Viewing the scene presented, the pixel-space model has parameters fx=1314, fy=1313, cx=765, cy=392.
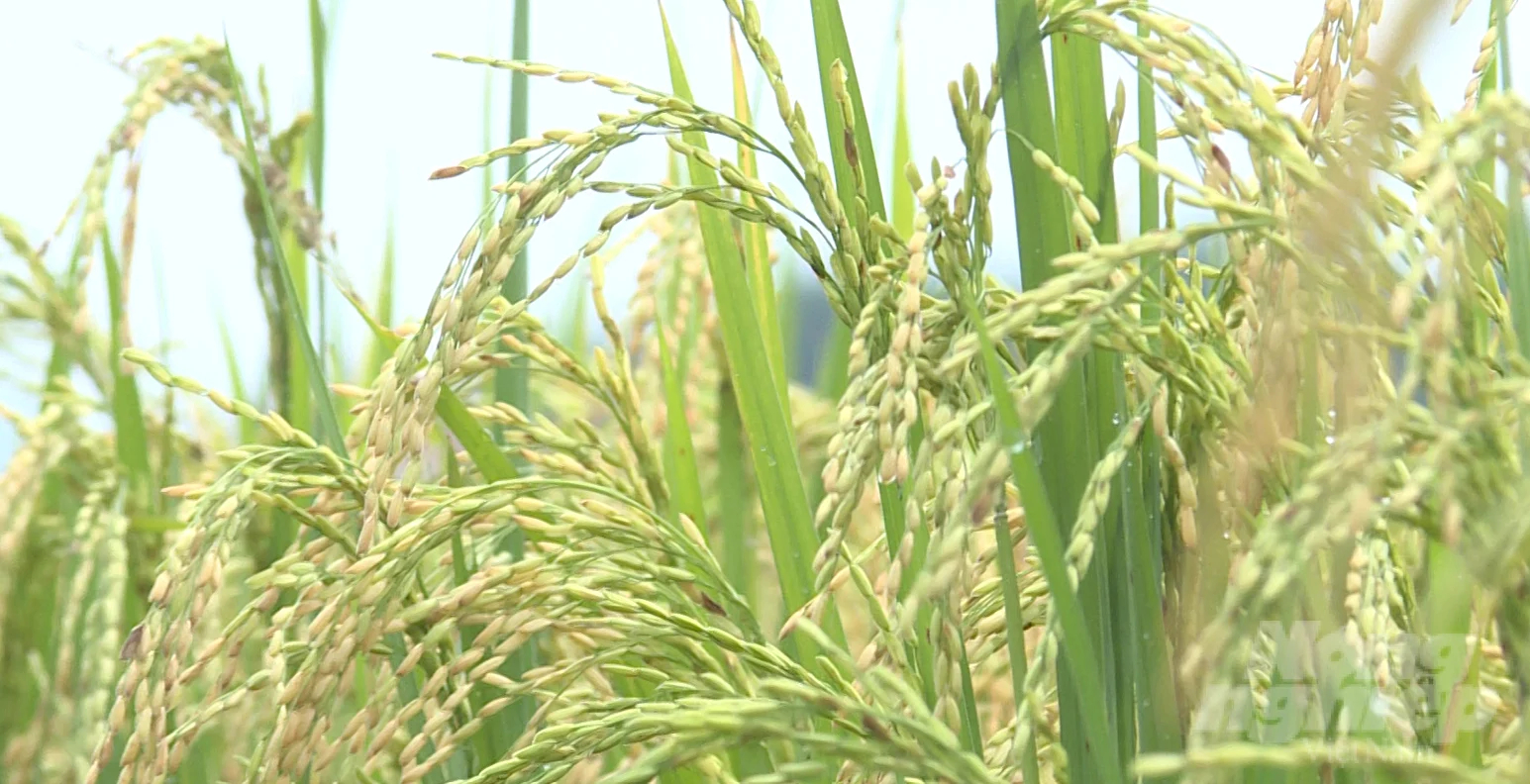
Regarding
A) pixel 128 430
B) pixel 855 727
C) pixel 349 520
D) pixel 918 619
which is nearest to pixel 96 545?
pixel 128 430

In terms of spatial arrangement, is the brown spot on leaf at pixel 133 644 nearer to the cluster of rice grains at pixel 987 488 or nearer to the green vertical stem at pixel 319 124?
the cluster of rice grains at pixel 987 488

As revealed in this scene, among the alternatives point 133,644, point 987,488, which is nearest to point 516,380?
point 133,644

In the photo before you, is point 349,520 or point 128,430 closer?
point 349,520

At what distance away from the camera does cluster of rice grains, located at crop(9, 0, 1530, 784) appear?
559mm

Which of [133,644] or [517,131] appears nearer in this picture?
[133,644]

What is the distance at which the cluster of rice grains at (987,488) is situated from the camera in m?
0.56

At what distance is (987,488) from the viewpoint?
0.56 meters

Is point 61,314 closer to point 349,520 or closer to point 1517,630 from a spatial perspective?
point 349,520

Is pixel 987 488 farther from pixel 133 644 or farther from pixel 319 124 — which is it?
pixel 319 124

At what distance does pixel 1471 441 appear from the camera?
0.56 m

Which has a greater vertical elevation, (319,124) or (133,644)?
(319,124)

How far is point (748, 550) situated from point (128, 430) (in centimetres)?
80

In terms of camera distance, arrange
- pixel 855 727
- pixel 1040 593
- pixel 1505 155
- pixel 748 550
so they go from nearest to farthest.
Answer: pixel 1505 155 < pixel 855 727 < pixel 1040 593 < pixel 748 550

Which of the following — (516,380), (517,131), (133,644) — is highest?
(517,131)
